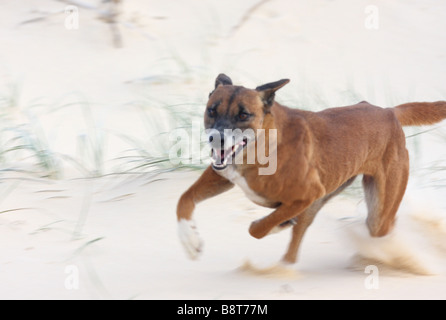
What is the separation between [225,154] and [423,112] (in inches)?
68.7

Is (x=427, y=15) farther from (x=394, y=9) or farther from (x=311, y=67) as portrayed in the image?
(x=311, y=67)

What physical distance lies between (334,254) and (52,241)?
1.98 m

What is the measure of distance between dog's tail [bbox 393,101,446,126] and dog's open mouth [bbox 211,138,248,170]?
1.50 m

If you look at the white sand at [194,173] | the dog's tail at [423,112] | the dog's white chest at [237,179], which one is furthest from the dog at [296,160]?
the white sand at [194,173]

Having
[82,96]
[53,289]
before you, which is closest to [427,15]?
[82,96]

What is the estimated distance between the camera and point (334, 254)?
524 centimetres

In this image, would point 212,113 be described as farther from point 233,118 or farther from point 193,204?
point 193,204

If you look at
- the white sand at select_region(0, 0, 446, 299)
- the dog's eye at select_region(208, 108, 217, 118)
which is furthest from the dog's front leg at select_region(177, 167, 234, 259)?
the dog's eye at select_region(208, 108, 217, 118)

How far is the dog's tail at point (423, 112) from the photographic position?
201 inches

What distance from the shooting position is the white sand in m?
4.54

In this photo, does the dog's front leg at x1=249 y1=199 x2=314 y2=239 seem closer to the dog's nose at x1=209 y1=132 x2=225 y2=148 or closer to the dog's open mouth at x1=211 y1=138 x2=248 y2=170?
the dog's open mouth at x1=211 y1=138 x2=248 y2=170

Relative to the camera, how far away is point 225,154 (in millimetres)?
4098

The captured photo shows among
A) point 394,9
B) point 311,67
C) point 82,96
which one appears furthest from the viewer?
point 394,9

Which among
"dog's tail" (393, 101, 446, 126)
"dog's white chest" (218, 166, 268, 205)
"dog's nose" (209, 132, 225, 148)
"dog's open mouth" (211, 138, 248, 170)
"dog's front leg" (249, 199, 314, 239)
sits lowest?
"dog's front leg" (249, 199, 314, 239)
